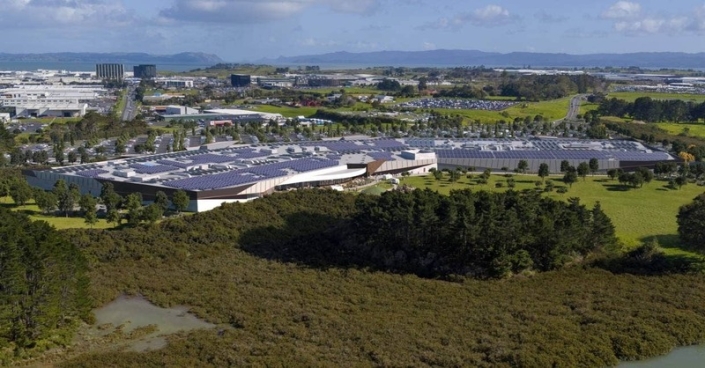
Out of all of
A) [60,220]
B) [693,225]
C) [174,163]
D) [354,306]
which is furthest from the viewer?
[174,163]

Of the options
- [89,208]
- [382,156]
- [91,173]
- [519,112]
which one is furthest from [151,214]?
[519,112]

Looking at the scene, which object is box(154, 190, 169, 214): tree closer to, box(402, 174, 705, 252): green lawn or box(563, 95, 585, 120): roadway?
box(402, 174, 705, 252): green lawn

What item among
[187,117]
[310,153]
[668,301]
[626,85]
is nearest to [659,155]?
[310,153]

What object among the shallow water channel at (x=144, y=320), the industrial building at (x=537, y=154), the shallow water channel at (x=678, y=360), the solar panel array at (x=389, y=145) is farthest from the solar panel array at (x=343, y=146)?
the shallow water channel at (x=678, y=360)

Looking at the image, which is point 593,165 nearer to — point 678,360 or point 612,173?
point 612,173

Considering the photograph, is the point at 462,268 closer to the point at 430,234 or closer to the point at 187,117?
the point at 430,234

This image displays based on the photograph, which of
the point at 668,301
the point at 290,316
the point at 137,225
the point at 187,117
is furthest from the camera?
the point at 187,117

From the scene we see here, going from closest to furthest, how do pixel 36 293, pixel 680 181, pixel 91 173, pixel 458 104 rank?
1. pixel 36 293
2. pixel 91 173
3. pixel 680 181
4. pixel 458 104
